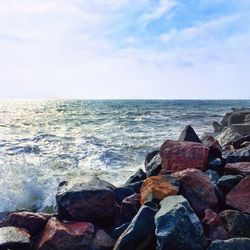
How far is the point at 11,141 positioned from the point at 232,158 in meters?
12.6

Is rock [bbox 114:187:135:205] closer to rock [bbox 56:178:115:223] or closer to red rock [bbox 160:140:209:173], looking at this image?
rock [bbox 56:178:115:223]

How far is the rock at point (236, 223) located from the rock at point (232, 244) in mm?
381

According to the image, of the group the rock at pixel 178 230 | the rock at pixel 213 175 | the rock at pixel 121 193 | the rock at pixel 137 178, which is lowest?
the rock at pixel 137 178

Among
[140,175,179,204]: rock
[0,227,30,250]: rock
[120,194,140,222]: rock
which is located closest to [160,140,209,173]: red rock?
[140,175,179,204]: rock

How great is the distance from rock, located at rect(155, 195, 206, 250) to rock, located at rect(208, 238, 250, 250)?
124mm

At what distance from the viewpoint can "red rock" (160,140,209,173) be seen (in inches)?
238

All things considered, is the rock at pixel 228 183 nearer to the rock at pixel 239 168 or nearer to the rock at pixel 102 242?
the rock at pixel 239 168

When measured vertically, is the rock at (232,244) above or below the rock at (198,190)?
below

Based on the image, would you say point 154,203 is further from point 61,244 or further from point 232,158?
point 232,158

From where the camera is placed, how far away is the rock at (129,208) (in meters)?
5.06

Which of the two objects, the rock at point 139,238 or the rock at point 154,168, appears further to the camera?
the rock at point 154,168

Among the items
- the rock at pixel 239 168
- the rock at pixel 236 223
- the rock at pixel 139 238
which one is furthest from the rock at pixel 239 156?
the rock at pixel 139 238

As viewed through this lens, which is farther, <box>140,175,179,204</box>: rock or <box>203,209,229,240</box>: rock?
<box>140,175,179,204</box>: rock

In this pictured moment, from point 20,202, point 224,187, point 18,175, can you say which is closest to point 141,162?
point 18,175
